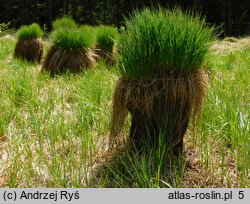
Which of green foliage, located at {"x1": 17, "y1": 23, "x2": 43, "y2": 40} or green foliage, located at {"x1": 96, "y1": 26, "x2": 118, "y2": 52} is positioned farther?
green foliage, located at {"x1": 17, "y1": 23, "x2": 43, "y2": 40}

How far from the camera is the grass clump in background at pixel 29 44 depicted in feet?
24.5

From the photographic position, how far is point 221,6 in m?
21.0

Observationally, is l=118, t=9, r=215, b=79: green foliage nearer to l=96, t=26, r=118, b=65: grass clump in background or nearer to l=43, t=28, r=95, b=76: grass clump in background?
l=43, t=28, r=95, b=76: grass clump in background

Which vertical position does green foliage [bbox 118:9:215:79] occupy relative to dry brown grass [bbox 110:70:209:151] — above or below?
above

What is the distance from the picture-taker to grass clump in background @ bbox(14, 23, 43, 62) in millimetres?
7473

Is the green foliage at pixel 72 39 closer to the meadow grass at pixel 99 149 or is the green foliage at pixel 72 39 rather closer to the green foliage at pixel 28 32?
the meadow grass at pixel 99 149

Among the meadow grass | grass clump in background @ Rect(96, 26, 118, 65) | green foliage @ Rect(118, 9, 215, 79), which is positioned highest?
green foliage @ Rect(118, 9, 215, 79)

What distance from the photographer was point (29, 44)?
24.7 ft

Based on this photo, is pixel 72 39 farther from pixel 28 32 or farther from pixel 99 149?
pixel 99 149

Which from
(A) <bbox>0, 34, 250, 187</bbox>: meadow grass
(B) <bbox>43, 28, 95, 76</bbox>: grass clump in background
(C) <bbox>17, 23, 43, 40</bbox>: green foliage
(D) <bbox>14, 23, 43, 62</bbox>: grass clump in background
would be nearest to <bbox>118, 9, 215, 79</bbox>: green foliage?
(A) <bbox>0, 34, 250, 187</bbox>: meadow grass

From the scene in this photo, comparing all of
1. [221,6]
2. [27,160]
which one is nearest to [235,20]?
[221,6]

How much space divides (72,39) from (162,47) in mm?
3313

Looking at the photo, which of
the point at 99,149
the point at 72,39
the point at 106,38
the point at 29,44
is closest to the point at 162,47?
the point at 99,149

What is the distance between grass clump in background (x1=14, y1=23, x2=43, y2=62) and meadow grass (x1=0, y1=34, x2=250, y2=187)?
4.00 meters
